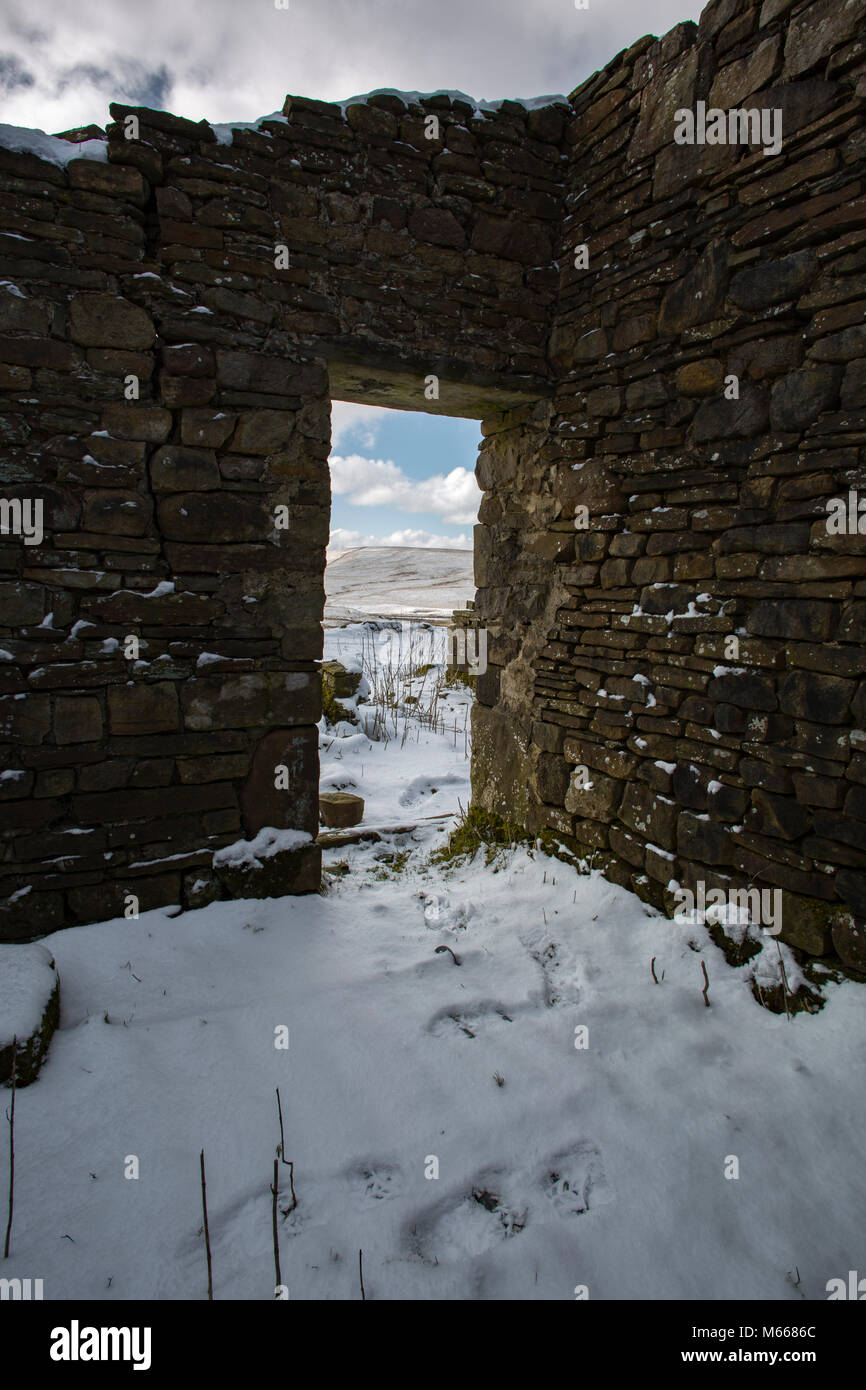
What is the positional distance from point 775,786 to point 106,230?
3255 millimetres

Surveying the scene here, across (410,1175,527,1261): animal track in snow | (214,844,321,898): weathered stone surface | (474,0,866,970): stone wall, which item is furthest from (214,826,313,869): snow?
(410,1175,527,1261): animal track in snow

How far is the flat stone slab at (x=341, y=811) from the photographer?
14.5ft

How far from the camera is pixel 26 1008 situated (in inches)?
81.0

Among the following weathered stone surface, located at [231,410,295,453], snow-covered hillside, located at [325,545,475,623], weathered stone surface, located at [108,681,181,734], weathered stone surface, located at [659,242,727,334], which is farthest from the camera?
snow-covered hillside, located at [325,545,475,623]

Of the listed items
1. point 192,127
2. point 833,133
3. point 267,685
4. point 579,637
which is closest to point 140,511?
point 267,685

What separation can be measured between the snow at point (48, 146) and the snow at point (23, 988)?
2.89 m

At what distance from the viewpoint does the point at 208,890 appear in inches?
115

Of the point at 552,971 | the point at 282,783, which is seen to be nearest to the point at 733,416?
the point at 552,971

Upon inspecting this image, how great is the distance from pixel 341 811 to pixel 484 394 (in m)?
2.64

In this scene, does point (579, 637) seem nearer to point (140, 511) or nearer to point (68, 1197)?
point (140, 511)

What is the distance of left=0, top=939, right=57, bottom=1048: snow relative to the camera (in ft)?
6.56

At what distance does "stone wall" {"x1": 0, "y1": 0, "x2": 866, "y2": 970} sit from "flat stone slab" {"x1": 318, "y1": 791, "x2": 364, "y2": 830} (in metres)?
1.32

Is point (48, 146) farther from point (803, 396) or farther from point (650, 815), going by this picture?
point (650, 815)

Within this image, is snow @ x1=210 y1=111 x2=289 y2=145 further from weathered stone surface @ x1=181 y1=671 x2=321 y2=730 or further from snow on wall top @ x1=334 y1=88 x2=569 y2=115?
weathered stone surface @ x1=181 y1=671 x2=321 y2=730
